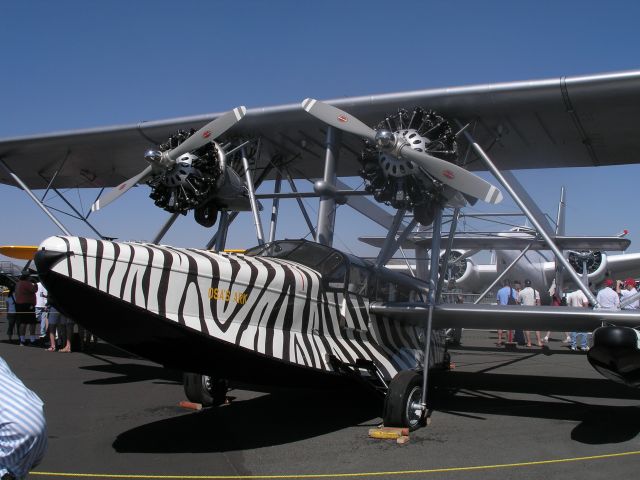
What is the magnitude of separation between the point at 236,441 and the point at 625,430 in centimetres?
467

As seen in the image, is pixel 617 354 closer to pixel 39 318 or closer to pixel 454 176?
pixel 454 176

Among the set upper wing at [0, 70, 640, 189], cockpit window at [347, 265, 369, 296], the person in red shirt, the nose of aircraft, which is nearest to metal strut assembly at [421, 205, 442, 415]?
cockpit window at [347, 265, 369, 296]

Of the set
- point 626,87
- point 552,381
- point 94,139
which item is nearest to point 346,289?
point 626,87

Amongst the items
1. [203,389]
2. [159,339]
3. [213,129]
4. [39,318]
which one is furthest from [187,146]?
[39,318]

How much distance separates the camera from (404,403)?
7.04 meters

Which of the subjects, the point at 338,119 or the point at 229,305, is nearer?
the point at 229,305

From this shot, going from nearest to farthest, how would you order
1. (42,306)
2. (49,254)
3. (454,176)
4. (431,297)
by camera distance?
(49,254)
(454,176)
(431,297)
(42,306)

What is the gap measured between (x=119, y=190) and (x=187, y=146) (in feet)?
4.99

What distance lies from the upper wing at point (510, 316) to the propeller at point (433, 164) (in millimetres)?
1527

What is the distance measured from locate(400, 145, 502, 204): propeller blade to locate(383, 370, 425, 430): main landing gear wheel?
250 centimetres

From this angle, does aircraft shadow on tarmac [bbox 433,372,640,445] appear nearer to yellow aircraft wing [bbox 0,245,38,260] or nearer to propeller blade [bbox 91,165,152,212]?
propeller blade [bbox 91,165,152,212]

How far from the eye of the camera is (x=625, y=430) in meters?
7.34

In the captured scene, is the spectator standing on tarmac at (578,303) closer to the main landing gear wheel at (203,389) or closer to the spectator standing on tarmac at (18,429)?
the main landing gear wheel at (203,389)

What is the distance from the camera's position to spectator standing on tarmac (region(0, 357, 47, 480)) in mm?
2076
